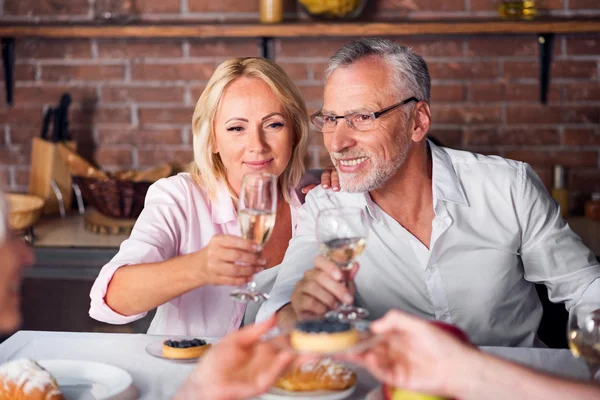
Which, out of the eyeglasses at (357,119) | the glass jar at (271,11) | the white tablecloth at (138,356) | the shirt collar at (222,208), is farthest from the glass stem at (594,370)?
the glass jar at (271,11)

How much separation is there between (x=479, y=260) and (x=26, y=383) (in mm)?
1086

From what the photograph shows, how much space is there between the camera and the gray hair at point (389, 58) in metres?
1.86

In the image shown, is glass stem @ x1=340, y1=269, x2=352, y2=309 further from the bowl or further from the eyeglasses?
the bowl

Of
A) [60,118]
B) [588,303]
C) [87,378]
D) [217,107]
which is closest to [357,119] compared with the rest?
[217,107]

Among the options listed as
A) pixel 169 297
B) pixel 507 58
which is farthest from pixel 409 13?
pixel 169 297

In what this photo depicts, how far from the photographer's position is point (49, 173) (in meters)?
2.99

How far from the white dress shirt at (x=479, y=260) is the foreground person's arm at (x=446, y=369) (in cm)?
80

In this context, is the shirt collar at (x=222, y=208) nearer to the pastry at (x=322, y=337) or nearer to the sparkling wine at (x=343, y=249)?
the sparkling wine at (x=343, y=249)

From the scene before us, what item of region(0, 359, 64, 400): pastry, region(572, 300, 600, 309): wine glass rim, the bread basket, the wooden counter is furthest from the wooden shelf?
region(0, 359, 64, 400): pastry

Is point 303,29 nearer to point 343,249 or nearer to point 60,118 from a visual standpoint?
point 60,118

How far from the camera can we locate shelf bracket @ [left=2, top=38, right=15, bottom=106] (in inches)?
119

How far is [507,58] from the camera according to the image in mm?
2955

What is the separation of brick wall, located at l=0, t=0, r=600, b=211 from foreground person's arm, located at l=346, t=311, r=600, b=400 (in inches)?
80.6

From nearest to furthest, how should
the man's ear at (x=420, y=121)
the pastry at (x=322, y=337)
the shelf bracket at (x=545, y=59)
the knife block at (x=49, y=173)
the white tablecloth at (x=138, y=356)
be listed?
1. the pastry at (x=322, y=337)
2. the white tablecloth at (x=138, y=356)
3. the man's ear at (x=420, y=121)
4. the shelf bracket at (x=545, y=59)
5. the knife block at (x=49, y=173)
